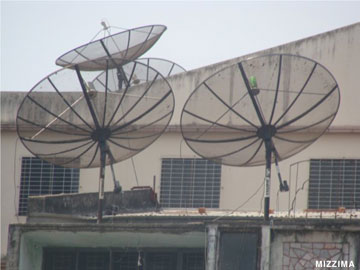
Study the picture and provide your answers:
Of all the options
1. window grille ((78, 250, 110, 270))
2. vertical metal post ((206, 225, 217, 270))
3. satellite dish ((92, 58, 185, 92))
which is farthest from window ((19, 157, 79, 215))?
vertical metal post ((206, 225, 217, 270))

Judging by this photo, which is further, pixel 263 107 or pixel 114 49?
pixel 114 49

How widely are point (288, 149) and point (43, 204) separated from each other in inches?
312

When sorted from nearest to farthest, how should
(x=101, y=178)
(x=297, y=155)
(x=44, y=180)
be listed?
1. (x=101, y=178)
2. (x=297, y=155)
3. (x=44, y=180)

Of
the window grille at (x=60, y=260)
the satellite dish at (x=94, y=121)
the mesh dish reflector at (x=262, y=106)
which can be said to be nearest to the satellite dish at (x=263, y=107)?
the mesh dish reflector at (x=262, y=106)

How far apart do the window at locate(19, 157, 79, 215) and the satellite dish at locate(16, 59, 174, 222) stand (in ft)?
21.7

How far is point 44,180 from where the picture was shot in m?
39.2

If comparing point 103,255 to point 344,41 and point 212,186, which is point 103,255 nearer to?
point 212,186

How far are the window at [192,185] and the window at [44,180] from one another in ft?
9.70

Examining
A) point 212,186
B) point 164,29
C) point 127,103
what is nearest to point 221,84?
point 127,103

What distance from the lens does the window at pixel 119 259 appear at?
1138 inches

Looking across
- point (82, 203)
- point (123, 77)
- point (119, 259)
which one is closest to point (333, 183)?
point (123, 77)

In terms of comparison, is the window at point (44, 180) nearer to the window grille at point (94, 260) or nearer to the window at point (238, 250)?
the window grille at point (94, 260)

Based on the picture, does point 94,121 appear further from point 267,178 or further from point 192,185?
point 192,185

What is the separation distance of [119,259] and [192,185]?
9122mm
